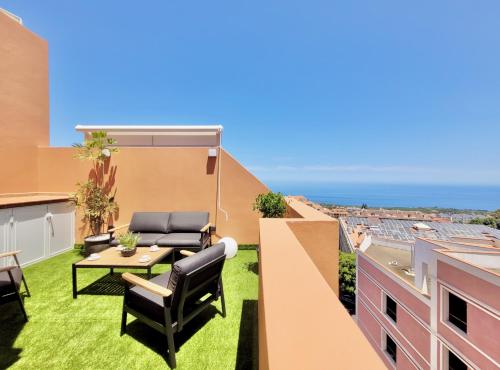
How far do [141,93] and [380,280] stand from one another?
14034 mm

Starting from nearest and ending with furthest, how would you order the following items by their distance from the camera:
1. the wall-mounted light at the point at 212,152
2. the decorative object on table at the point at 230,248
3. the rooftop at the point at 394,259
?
the decorative object on table at the point at 230,248
the wall-mounted light at the point at 212,152
the rooftop at the point at 394,259

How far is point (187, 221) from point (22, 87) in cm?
560

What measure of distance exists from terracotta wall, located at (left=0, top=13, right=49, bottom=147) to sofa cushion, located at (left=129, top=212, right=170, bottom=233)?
12.2 ft

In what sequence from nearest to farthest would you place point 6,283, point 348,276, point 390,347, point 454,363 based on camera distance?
point 6,283 → point 454,363 → point 390,347 → point 348,276

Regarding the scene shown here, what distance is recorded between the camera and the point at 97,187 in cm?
602

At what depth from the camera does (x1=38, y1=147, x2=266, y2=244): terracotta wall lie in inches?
242

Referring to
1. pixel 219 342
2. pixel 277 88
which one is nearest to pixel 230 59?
pixel 277 88

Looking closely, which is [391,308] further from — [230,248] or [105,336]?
[105,336]

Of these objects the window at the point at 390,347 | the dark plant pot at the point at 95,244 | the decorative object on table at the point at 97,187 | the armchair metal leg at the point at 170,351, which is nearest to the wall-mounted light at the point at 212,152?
the decorative object on table at the point at 97,187

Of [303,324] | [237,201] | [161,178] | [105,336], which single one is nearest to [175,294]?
[105,336]

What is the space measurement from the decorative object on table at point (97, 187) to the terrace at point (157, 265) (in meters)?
0.20

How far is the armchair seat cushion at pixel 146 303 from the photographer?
7.57 ft

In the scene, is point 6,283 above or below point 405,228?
above

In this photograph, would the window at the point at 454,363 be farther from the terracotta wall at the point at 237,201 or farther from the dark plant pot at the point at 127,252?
the dark plant pot at the point at 127,252
